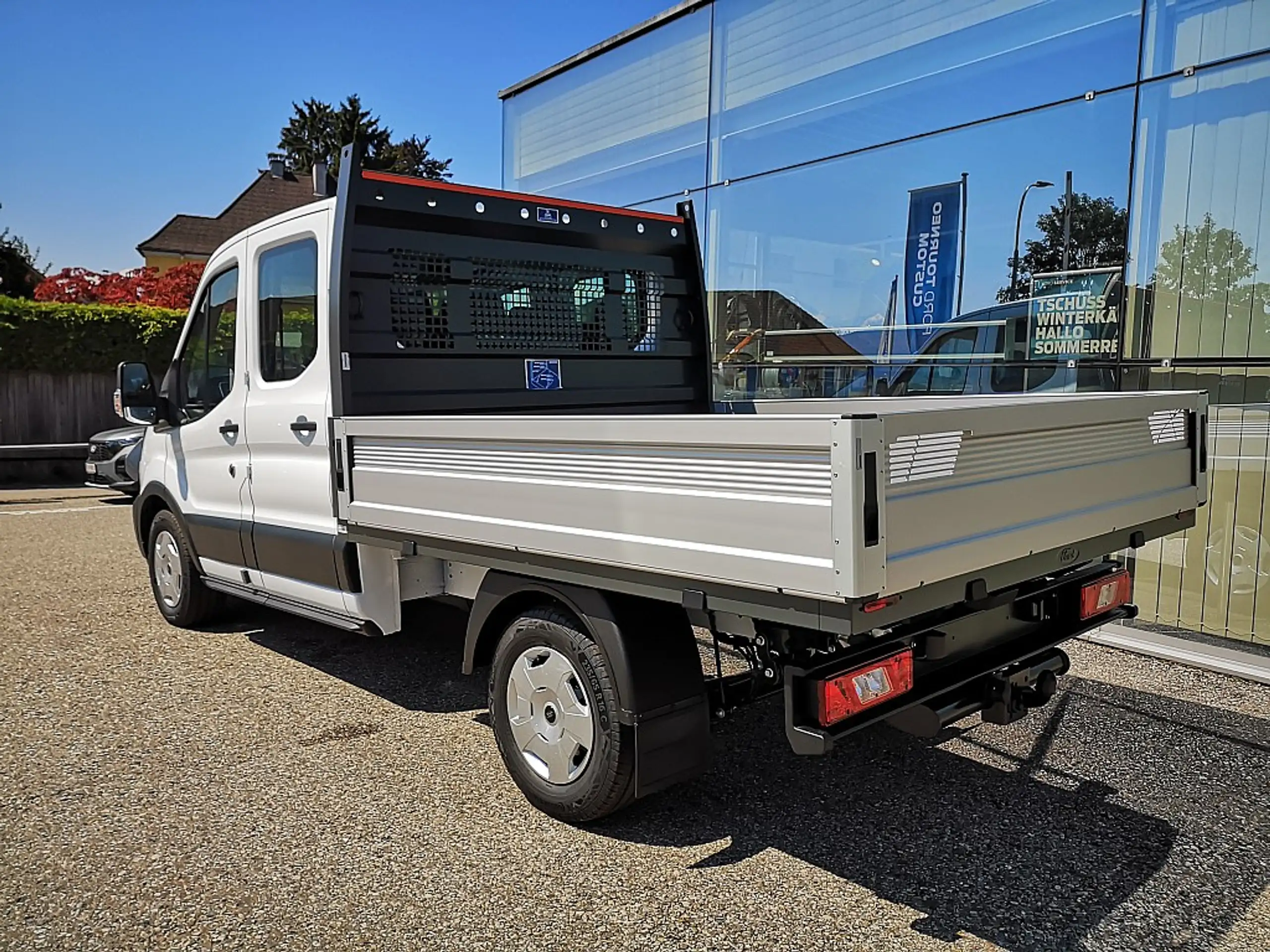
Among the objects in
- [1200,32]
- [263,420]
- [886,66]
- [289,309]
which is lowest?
[263,420]

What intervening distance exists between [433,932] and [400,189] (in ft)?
10.1

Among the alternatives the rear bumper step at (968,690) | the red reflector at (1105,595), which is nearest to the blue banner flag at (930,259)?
the red reflector at (1105,595)

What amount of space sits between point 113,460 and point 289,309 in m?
8.59

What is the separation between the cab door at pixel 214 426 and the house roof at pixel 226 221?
106 ft

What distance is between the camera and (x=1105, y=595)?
3887 mm

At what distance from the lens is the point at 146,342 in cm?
1597

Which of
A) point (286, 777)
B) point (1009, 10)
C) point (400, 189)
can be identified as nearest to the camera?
point (286, 777)

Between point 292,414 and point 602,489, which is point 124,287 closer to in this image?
point 292,414

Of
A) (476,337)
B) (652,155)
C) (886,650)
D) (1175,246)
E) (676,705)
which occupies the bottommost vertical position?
(676,705)

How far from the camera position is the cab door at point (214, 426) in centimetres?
527

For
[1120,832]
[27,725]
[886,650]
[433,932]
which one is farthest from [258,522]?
[1120,832]

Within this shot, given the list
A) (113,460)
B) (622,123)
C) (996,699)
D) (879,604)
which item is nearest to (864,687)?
(879,604)

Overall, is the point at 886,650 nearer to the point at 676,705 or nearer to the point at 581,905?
the point at 676,705

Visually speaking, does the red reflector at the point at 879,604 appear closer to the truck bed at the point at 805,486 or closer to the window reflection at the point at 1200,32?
the truck bed at the point at 805,486
